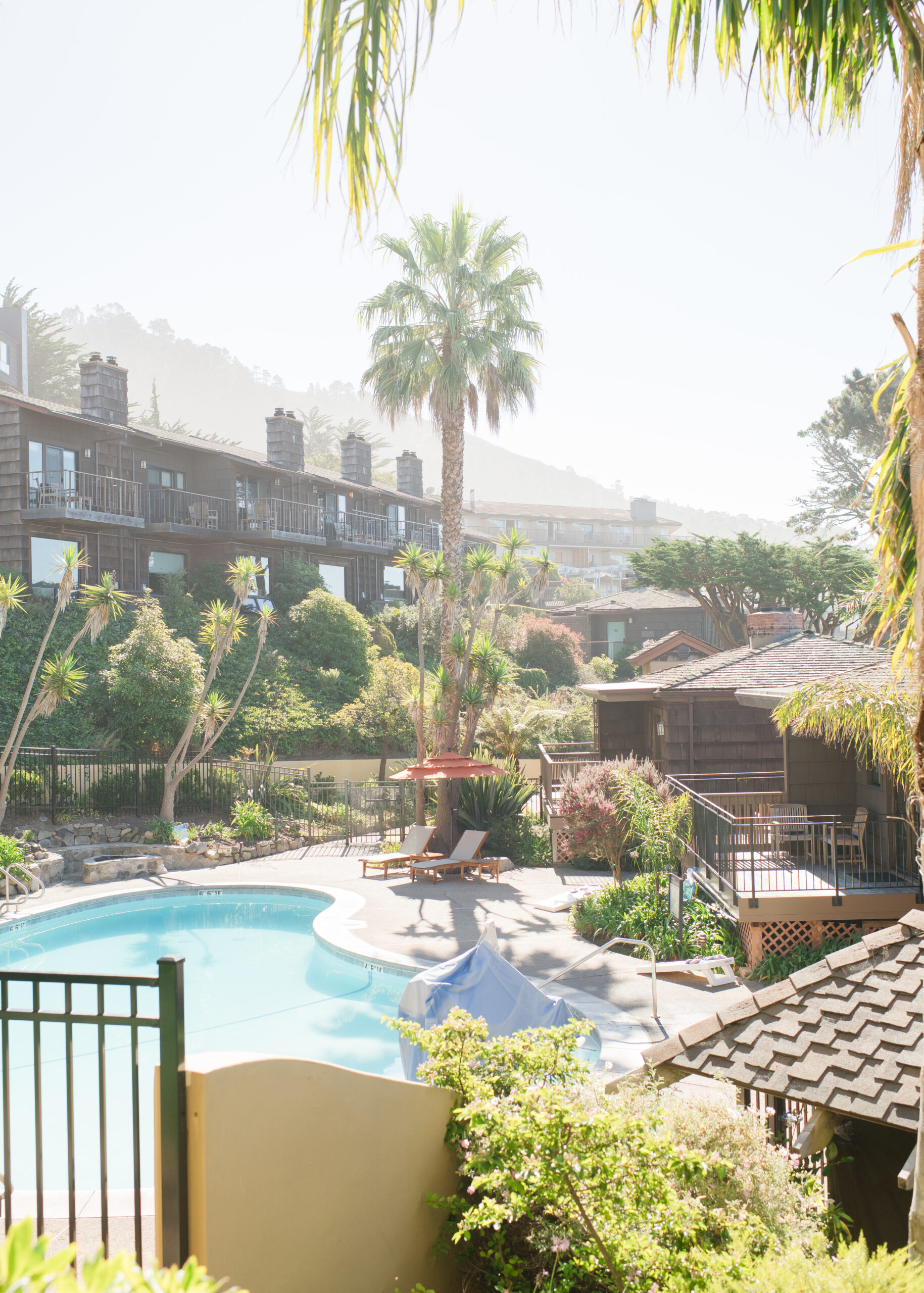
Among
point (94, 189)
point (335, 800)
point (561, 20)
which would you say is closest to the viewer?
point (561, 20)

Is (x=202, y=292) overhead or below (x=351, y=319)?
below

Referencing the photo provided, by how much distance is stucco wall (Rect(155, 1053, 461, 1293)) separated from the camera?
3402mm

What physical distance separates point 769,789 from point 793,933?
7083mm

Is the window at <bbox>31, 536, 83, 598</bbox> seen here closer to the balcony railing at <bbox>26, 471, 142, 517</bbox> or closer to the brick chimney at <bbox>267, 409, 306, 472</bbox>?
the balcony railing at <bbox>26, 471, 142, 517</bbox>

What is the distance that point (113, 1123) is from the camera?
8.53 meters

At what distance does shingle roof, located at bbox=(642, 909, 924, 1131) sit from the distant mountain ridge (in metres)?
133

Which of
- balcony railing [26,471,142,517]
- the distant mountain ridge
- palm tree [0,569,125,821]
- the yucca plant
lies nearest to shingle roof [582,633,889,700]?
the yucca plant

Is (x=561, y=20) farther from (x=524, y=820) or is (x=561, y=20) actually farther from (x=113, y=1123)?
(x=524, y=820)

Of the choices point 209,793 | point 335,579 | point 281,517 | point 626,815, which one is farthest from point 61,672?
point 335,579

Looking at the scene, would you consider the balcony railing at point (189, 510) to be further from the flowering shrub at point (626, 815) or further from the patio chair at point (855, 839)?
the patio chair at point (855, 839)

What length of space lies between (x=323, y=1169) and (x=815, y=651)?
15.0 meters

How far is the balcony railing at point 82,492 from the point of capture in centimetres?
2480

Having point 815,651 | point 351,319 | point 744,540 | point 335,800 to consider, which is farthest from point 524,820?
point 744,540

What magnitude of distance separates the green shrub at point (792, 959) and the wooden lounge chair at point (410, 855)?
7.87 m
